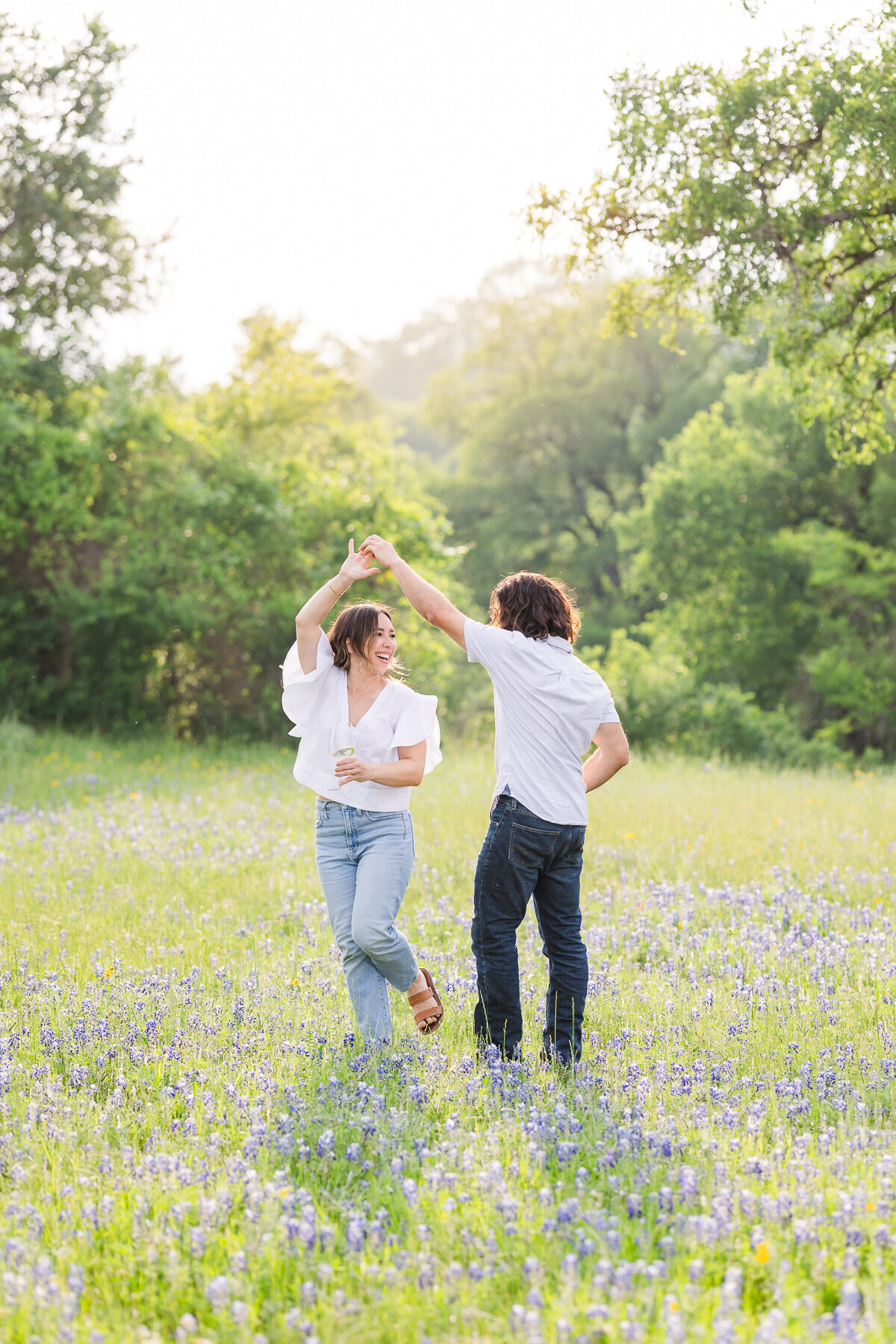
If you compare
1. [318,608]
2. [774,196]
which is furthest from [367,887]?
[774,196]

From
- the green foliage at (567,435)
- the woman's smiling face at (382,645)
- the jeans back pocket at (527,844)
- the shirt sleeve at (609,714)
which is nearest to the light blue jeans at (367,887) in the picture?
the jeans back pocket at (527,844)

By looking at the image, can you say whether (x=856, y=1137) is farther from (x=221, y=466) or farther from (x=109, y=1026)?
(x=221, y=466)

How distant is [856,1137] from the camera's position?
3553mm

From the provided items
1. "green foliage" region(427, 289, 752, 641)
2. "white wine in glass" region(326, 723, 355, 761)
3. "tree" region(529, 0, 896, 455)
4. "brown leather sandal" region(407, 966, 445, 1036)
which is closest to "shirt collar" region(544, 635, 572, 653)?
"white wine in glass" region(326, 723, 355, 761)

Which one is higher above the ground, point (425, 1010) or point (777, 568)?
point (777, 568)

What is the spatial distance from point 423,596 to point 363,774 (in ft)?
2.53

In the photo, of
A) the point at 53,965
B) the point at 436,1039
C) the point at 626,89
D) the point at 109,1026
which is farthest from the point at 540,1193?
the point at 626,89

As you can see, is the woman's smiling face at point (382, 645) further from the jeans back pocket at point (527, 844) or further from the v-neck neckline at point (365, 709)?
the jeans back pocket at point (527, 844)

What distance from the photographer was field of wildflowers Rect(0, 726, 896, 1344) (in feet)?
8.84

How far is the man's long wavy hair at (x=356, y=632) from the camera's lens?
15.7 ft

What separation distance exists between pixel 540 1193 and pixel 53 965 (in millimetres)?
3576

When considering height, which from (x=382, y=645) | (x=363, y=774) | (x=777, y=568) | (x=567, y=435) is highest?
(x=567, y=435)

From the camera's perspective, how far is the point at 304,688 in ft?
15.9

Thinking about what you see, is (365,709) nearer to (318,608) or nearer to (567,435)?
(318,608)
